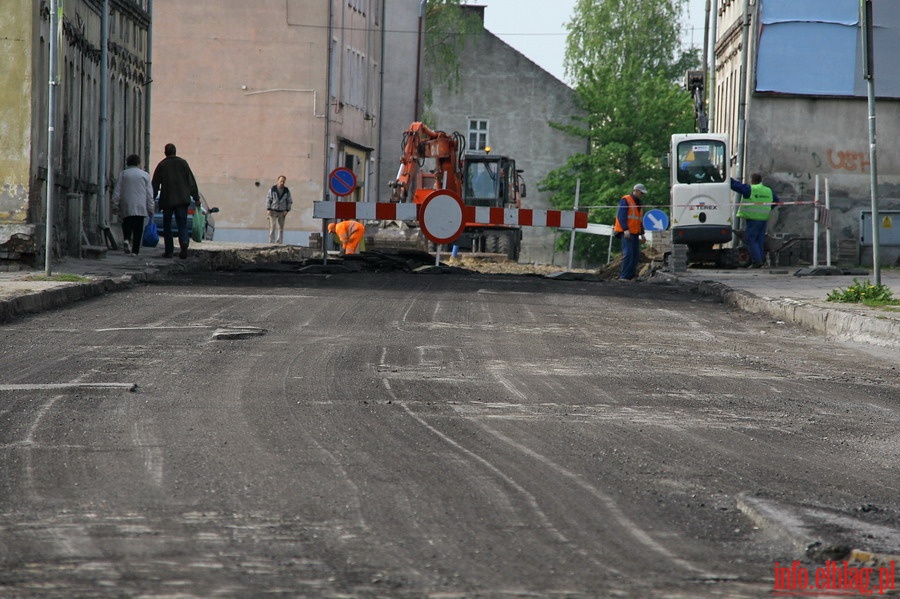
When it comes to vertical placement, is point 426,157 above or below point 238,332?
above

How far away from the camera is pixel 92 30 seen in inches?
1019

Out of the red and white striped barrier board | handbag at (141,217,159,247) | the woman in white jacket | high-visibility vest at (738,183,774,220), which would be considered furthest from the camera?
the woman in white jacket

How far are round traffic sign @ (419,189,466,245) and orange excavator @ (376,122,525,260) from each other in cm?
945

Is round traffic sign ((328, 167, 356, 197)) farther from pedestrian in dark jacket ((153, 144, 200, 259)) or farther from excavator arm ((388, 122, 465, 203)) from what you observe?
excavator arm ((388, 122, 465, 203))

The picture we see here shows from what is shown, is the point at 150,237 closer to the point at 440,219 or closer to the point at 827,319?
the point at 440,219

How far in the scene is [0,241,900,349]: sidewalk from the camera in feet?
44.2

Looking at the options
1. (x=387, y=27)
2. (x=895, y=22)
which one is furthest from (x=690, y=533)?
(x=387, y=27)

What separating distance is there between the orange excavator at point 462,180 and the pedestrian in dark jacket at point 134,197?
9576 mm

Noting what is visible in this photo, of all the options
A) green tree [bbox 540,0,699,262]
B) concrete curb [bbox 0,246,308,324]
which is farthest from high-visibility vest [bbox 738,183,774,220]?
green tree [bbox 540,0,699,262]

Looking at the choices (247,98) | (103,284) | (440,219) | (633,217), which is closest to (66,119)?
(440,219)

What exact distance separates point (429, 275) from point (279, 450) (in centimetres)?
1606

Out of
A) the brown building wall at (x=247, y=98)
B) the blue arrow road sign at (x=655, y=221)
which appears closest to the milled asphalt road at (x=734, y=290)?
the blue arrow road sign at (x=655, y=221)

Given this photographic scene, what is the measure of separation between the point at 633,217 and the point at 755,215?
6058 millimetres

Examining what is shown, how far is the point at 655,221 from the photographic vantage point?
2903 centimetres
